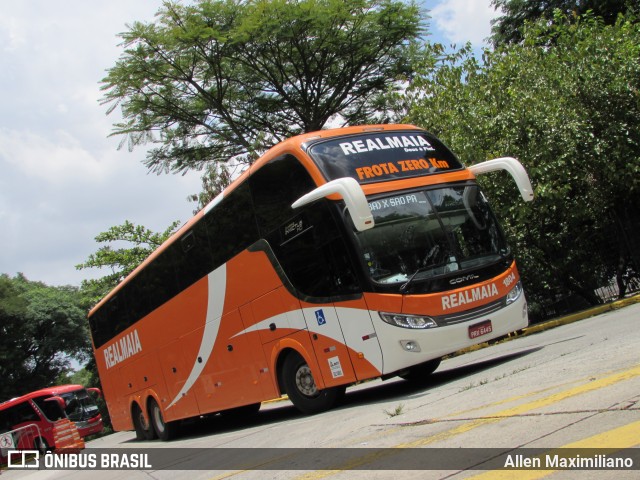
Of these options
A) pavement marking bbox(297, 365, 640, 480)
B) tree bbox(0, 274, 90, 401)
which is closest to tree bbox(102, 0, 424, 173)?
pavement marking bbox(297, 365, 640, 480)

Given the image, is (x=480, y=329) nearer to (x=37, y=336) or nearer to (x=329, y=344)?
(x=329, y=344)

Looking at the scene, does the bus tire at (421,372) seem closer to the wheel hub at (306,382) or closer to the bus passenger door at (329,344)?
the wheel hub at (306,382)

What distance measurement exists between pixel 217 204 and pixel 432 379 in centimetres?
487

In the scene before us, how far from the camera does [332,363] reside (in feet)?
30.2

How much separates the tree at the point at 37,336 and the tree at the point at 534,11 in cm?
3239

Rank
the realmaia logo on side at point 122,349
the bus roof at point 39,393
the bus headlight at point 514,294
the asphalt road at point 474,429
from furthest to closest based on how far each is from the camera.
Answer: the bus roof at point 39,393
the realmaia logo on side at point 122,349
the bus headlight at point 514,294
the asphalt road at point 474,429

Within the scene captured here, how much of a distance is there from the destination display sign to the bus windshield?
455 millimetres

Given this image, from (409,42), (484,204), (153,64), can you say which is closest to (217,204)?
(484,204)

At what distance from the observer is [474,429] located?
5.51 m

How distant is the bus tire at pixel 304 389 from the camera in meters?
9.77

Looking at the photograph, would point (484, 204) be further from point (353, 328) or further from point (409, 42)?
point (409, 42)

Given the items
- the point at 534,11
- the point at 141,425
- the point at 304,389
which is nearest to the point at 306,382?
the point at 304,389

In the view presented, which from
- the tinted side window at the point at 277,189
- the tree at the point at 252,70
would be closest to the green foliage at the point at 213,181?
the tree at the point at 252,70

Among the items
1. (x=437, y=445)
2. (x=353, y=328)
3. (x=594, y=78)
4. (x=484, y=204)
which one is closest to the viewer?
(x=437, y=445)
